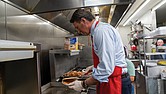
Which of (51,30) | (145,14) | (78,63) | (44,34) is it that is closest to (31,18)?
(44,34)

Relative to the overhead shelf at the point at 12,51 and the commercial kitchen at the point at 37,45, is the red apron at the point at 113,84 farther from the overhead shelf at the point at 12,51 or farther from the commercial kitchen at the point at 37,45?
Answer: the overhead shelf at the point at 12,51

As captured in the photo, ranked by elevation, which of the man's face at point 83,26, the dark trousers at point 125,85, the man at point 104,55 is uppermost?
the man's face at point 83,26

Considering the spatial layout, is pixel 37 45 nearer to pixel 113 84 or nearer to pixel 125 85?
pixel 113 84

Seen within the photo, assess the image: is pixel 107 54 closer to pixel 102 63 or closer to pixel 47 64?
pixel 102 63

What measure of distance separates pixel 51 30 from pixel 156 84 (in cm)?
226

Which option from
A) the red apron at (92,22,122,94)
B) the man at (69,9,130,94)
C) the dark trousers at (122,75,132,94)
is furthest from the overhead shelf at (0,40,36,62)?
the dark trousers at (122,75,132,94)

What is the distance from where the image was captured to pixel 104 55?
1.29m

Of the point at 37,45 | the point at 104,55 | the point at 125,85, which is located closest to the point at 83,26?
the point at 104,55

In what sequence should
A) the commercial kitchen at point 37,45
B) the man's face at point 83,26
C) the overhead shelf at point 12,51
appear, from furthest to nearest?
1. the man's face at point 83,26
2. the commercial kitchen at point 37,45
3. the overhead shelf at point 12,51

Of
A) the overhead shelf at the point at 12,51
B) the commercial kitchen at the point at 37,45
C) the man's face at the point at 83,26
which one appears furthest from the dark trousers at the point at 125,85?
the overhead shelf at the point at 12,51

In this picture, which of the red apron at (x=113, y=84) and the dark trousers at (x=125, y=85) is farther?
the dark trousers at (x=125, y=85)

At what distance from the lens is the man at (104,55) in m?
1.30

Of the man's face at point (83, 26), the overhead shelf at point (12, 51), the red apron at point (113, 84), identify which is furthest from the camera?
the man's face at point (83, 26)

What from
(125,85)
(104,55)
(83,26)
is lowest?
(125,85)
